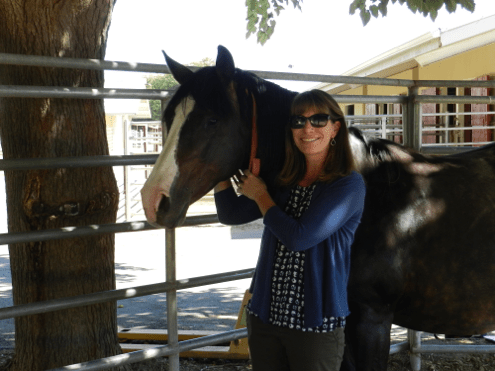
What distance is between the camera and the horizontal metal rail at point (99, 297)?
2303 millimetres

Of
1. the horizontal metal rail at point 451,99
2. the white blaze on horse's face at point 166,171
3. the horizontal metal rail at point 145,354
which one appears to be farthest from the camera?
the horizontal metal rail at point 451,99

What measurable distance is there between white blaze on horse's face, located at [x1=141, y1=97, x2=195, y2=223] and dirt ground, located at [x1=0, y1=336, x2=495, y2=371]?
1.97 m

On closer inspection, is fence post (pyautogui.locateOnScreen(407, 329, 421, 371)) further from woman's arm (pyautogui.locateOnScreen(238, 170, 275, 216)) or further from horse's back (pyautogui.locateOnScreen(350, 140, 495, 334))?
woman's arm (pyautogui.locateOnScreen(238, 170, 275, 216))

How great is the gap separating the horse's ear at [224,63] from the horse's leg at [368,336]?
112cm

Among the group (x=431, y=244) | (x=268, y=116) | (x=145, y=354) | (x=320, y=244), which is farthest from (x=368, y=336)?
(x=145, y=354)

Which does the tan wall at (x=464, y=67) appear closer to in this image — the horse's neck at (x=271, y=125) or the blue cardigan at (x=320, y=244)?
the horse's neck at (x=271, y=125)

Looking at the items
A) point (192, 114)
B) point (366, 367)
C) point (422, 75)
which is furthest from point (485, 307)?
point (422, 75)

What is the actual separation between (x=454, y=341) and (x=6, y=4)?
3.85 metres

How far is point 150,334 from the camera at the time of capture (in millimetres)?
3877

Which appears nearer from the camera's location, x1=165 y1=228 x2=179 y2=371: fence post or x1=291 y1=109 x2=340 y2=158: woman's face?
x1=291 y1=109 x2=340 y2=158: woman's face

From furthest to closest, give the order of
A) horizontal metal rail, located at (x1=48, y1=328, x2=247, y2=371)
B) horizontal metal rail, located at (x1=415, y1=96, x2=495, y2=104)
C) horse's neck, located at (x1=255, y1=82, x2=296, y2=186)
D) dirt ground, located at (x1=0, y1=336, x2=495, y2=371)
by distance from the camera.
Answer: dirt ground, located at (x1=0, y1=336, x2=495, y2=371)
horizontal metal rail, located at (x1=415, y1=96, x2=495, y2=104)
horizontal metal rail, located at (x1=48, y1=328, x2=247, y2=371)
horse's neck, located at (x1=255, y1=82, x2=296, y2=186)

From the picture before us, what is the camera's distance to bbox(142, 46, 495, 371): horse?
6.34 ft

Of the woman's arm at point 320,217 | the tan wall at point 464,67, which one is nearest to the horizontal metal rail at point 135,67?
the woman's arm at point 320,217

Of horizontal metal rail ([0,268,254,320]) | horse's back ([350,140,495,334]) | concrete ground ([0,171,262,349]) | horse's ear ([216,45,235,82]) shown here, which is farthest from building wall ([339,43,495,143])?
horse's ear ([216,45,235,82])
